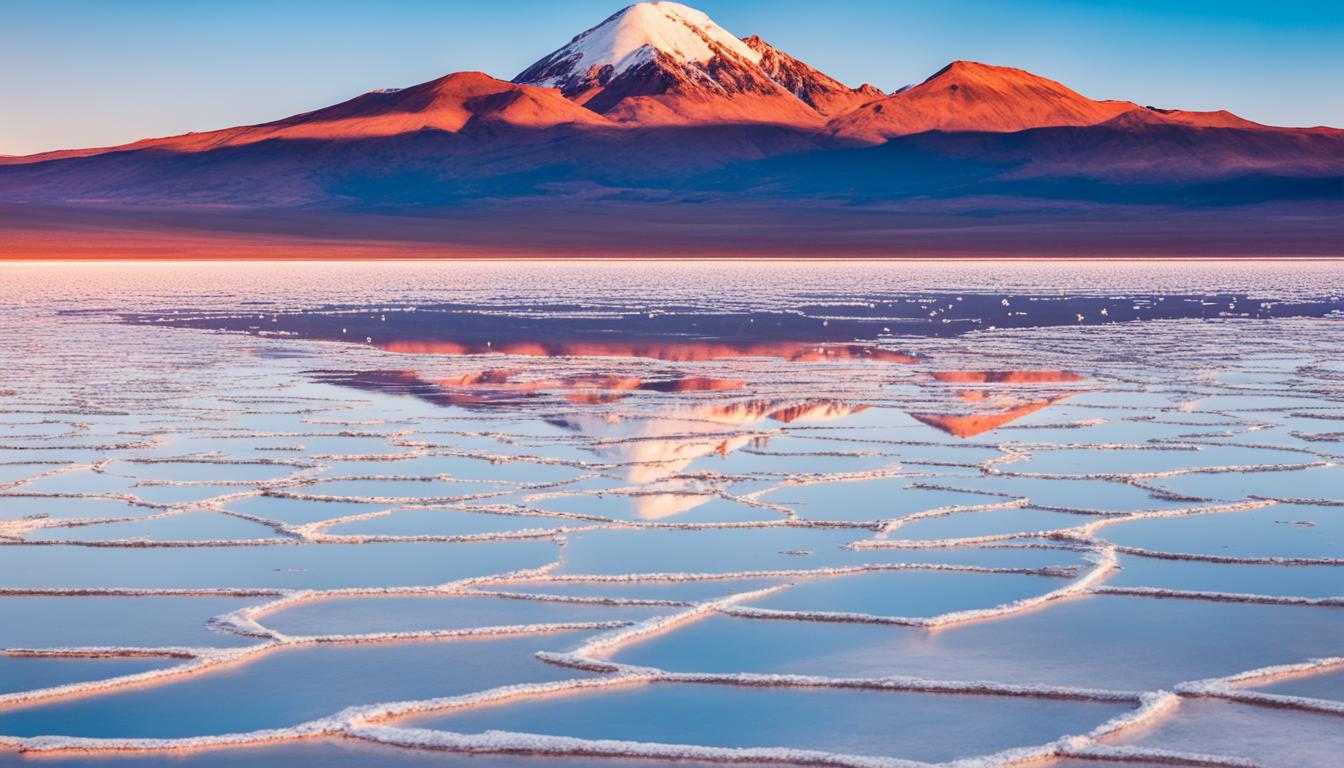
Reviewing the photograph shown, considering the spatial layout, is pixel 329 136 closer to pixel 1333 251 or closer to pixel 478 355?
pixel 1333 251

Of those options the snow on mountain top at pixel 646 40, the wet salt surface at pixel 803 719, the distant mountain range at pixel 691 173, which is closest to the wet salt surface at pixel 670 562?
the wet salt surface at pixel 803 719

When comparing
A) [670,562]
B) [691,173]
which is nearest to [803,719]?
[670,562]

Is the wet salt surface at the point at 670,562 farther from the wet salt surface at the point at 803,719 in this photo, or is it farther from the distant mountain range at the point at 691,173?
the distant mountain range at the point at 691,173

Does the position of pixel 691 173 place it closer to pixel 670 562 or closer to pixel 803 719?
pixel 670 562

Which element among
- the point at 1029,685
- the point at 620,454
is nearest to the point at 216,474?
the point at 620,454

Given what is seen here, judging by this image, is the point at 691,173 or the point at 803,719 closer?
the point at 803,719

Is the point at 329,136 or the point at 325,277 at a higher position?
the point at 329,136

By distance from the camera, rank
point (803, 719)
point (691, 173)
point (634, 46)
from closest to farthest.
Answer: point (803, 719) → point (691, 173) → point (634, 46)
